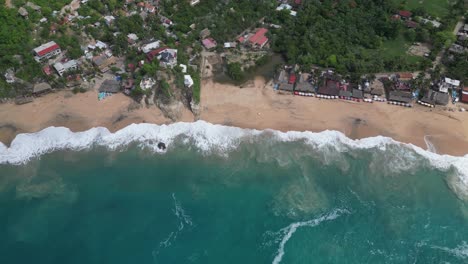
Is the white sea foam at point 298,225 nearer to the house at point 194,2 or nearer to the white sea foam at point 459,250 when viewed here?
the white sea foam at point 459,250

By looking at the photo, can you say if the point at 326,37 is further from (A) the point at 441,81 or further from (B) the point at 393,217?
(B) the point at 393,217

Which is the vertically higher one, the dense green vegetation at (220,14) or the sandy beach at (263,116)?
the dense green vegetation at (220,14)

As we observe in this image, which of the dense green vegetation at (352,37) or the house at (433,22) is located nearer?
the dense green vegetation at (352,37)

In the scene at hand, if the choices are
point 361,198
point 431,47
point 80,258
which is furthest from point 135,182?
point 431,47

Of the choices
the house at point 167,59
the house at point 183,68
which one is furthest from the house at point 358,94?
the house at point 167,59

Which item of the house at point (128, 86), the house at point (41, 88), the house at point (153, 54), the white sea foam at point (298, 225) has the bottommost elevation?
the white sea foam at point (298, 225)

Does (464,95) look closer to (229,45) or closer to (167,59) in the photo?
(229,45)
